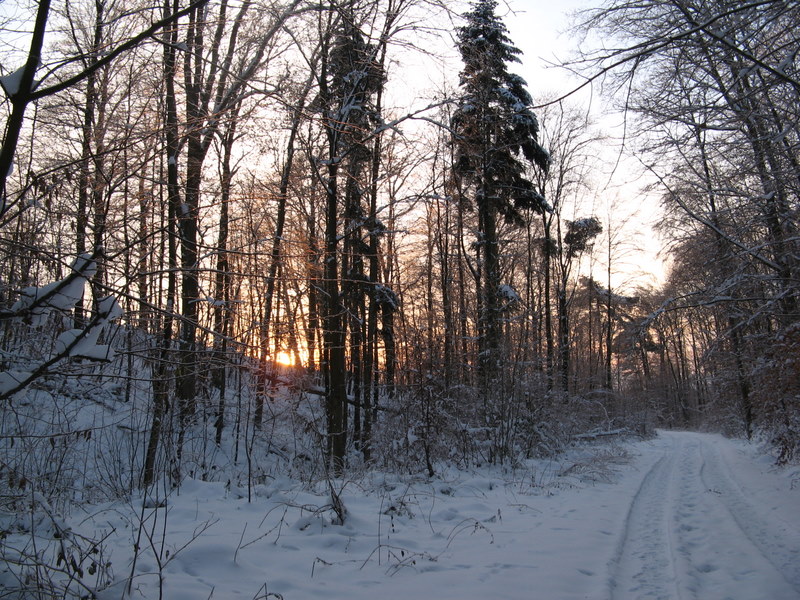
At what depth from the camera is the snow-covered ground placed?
10.7ft

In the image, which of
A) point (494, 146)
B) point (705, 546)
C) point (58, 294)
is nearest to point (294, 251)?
point (58, 294)

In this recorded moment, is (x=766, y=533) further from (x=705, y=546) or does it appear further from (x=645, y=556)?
(x=645, y=556)

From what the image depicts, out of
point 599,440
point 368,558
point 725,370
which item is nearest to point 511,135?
point 599,440

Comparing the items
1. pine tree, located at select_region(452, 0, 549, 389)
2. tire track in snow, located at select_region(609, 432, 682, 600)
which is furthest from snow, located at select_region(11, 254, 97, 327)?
pine tree, located at select_region(452, 0, 549, 389)

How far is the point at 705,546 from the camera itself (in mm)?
4531

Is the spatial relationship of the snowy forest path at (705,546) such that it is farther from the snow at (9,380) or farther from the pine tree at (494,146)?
the pine tree at (494,146)

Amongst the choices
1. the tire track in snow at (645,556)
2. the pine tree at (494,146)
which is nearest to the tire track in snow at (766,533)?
the tire track in snow at (645,556)

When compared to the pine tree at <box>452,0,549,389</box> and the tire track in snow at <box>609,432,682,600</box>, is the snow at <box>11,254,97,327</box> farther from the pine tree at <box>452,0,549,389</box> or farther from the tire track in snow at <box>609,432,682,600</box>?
the pine tree at <box>452,0,549,389</box>

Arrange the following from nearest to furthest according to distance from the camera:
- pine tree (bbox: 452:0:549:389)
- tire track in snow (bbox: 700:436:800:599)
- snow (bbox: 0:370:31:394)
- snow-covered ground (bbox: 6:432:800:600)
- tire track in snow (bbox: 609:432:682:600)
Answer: snow (bbox: 0:370:31:394) → snow-covered ground (bbox: 6:432:800:600) → tire track in snow (bbox: 609:432:682:600) → tire track in snow (bbox: 700:436:800:599) → pine tree (bbox: 452:0:549:389)

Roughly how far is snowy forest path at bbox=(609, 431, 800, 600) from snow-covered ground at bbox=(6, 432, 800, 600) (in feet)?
0.06

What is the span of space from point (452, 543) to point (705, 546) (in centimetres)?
247

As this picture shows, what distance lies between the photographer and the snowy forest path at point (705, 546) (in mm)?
3512

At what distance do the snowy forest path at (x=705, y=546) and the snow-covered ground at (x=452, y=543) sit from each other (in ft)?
0.06

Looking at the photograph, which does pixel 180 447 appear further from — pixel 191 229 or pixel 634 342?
pixel 634 342
